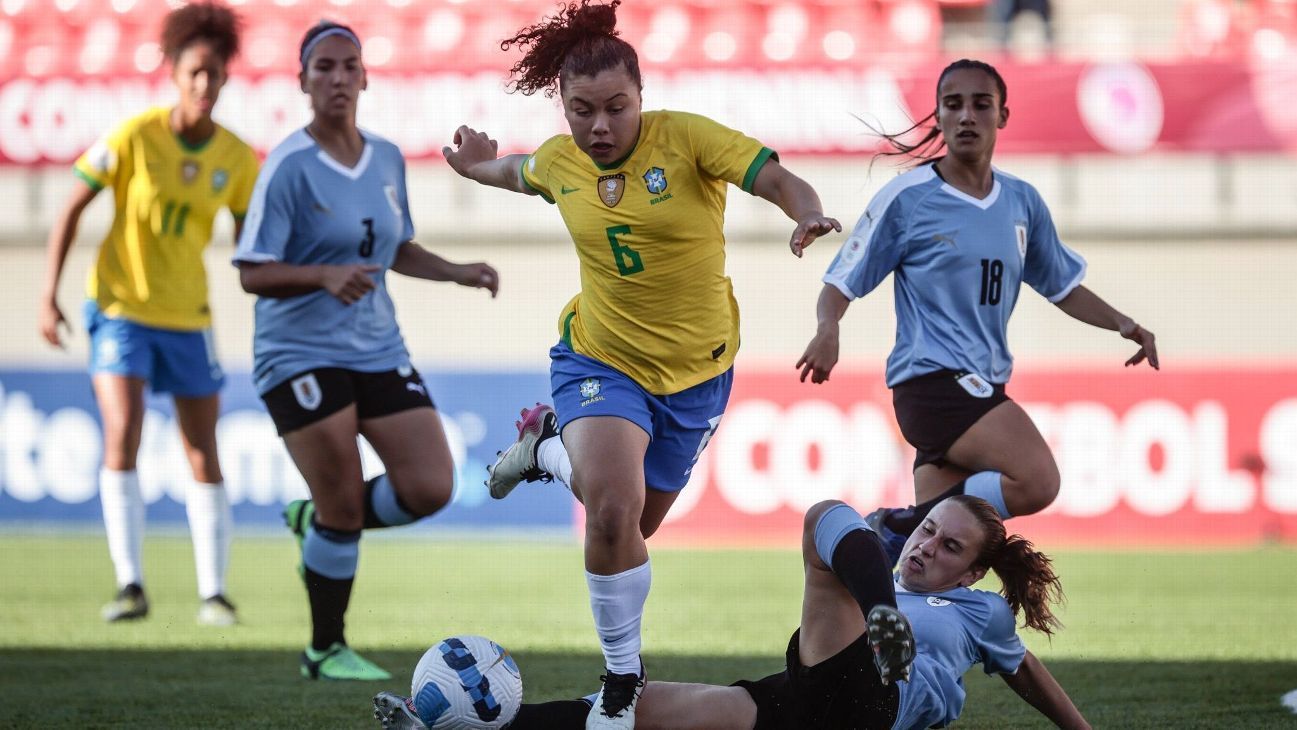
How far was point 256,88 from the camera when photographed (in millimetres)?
15445

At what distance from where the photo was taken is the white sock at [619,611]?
4.01 meters

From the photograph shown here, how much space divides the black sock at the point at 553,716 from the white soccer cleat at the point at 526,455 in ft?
3.50

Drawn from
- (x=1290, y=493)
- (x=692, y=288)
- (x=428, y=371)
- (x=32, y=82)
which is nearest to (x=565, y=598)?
(x=692, y=288)

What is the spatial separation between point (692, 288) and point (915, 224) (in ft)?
3.64

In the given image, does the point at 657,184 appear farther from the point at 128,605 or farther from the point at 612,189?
the point at 128,605

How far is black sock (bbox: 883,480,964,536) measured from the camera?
5.07 metres

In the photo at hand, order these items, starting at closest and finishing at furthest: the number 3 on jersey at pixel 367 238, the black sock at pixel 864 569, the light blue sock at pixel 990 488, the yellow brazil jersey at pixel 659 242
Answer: the black sock at pixel 864 569, the yellow brazil jersey at pixel 659 242, the light blue sock at pixel 990 488, the number 3 on jersey at pixel 367 238

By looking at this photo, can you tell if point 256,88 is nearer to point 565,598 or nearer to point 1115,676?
point 565,598

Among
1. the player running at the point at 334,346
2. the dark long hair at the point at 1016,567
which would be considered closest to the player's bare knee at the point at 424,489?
the player running at the point at 334,346

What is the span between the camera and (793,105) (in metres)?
14.8

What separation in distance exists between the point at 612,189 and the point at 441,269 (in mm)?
1440

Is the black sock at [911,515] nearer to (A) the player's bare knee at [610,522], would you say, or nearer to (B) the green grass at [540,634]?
(B) the green grass at [540,634]

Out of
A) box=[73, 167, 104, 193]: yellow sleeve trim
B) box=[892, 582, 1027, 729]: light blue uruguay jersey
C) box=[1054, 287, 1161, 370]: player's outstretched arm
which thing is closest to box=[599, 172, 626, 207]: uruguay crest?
box=[892, 582, 1027, 729]: light blue uruguay jersey

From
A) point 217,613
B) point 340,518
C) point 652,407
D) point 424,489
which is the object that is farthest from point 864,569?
point 217,613
